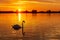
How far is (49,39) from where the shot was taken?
34469mm

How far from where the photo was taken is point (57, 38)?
34.5 meters

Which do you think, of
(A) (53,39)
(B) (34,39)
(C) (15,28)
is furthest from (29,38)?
(C) (15,28)

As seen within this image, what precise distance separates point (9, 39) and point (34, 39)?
3599mm

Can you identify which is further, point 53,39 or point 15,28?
point 15,28

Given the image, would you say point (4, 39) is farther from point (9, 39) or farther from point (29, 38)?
point (29, 38)

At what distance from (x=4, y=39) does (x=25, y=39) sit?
299 centimetres

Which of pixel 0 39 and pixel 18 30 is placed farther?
pixel 18 30

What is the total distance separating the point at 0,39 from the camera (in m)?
34.2

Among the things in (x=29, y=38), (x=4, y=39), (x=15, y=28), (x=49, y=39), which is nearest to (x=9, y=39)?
(x=4, y=39)

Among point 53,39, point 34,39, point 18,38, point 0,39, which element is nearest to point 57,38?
point 53,39

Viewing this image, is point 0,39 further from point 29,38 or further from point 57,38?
point 57,38

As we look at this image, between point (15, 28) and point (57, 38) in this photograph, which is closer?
point (57, 38)

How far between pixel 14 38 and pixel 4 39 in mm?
1689

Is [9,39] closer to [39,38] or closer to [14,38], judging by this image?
[14,38]
